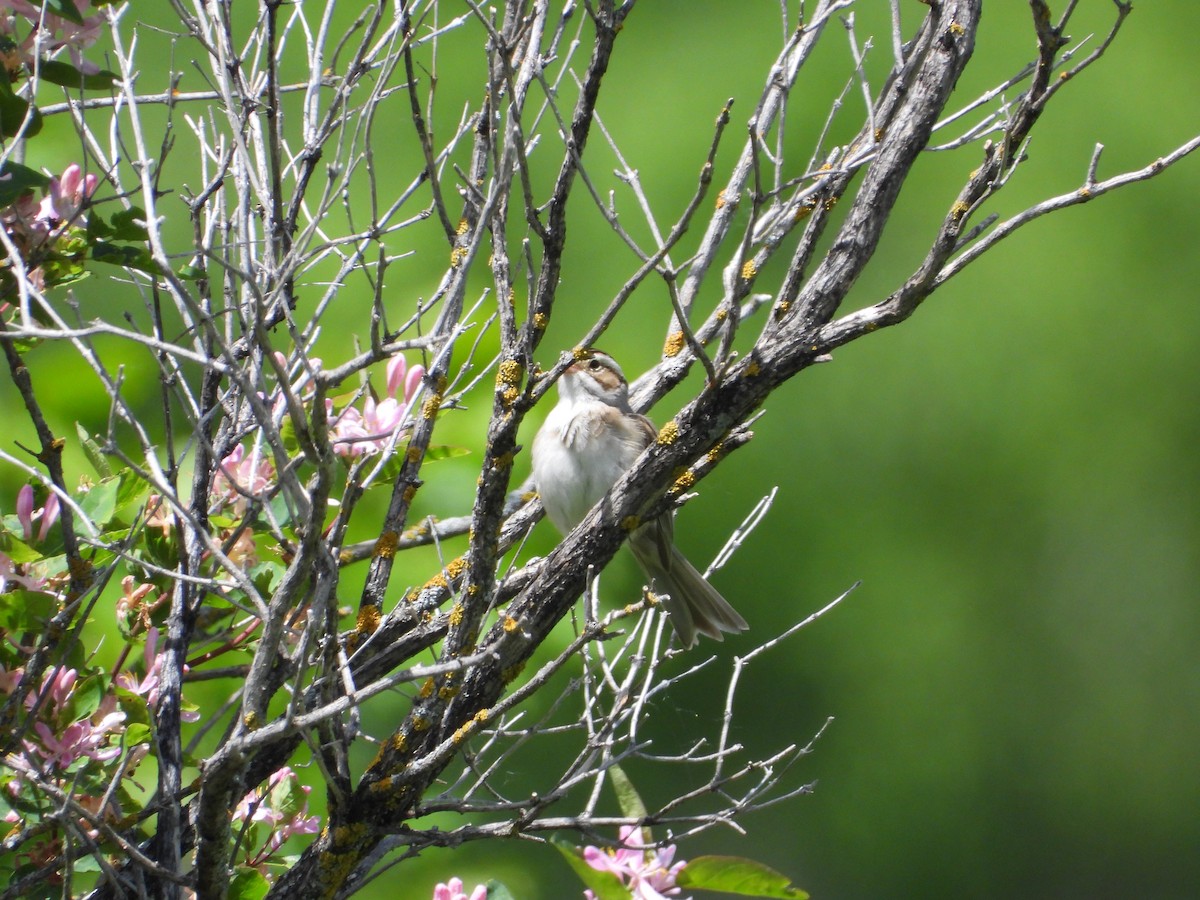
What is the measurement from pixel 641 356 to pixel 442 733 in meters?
1.81

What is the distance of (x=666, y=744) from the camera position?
3416 mm

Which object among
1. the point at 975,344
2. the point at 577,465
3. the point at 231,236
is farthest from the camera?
the point at 975,344

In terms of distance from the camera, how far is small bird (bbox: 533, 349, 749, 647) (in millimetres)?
1865

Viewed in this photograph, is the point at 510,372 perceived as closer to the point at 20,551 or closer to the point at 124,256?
the point at 124,256

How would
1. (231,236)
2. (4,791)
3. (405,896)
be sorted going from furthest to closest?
(405,896)
(231,236)
(4,791)

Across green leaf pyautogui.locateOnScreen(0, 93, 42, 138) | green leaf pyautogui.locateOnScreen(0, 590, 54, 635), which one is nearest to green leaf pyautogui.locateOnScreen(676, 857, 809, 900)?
green leaf pyautogui.locateOnScreen(0, 590, 54, 635)

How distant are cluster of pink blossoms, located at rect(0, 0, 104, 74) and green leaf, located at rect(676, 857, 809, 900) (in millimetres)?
919

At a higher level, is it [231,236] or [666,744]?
[231,236]

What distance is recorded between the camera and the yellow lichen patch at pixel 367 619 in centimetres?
120

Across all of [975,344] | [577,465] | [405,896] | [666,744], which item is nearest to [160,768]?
[405,896]

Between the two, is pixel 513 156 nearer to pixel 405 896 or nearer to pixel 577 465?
pixel 577 465

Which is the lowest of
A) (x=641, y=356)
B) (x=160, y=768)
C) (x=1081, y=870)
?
(x=1081, y=870)

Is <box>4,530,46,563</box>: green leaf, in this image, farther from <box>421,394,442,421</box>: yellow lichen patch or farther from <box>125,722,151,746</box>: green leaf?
<box>421,394,442,421</box>: yellow lichen patch

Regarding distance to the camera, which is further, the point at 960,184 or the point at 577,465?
the point at 960,184
